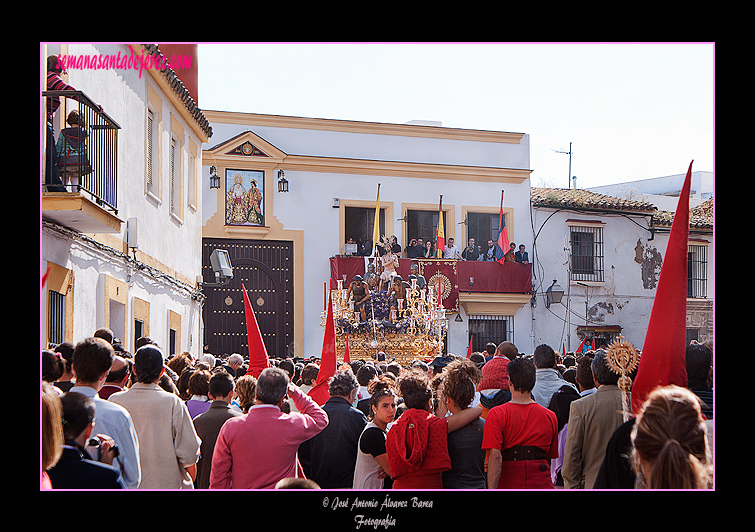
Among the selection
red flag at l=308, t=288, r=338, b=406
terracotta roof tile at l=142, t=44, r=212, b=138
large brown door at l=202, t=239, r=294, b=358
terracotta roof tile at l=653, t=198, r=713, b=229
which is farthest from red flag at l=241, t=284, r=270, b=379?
terracotta roof tile at l=653, t=198, r=713, b=229

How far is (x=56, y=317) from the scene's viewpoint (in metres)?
8.41

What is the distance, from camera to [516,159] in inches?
971

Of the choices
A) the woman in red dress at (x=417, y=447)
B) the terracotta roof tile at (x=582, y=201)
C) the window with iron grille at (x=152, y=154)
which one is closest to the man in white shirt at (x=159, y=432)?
the woman in red dress at (x=417, y=447)

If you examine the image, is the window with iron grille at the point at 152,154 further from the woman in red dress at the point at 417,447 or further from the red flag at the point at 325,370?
the woman in red dress at the point at 417,447

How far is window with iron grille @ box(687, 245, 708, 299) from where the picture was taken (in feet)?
79.1

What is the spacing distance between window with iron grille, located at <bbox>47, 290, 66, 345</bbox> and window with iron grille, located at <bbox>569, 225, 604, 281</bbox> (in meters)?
17.9

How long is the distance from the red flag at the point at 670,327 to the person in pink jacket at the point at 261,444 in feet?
6.25

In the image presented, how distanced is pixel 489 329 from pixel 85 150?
16.3 meters

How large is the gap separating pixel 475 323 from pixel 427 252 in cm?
253

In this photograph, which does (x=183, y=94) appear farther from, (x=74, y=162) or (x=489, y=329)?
(x=489, y=329)

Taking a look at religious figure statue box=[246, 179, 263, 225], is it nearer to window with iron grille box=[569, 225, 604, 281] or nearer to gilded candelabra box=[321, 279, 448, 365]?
gilded candelabra box=[321, 279, 448, 365]

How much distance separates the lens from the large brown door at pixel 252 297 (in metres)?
21.0
